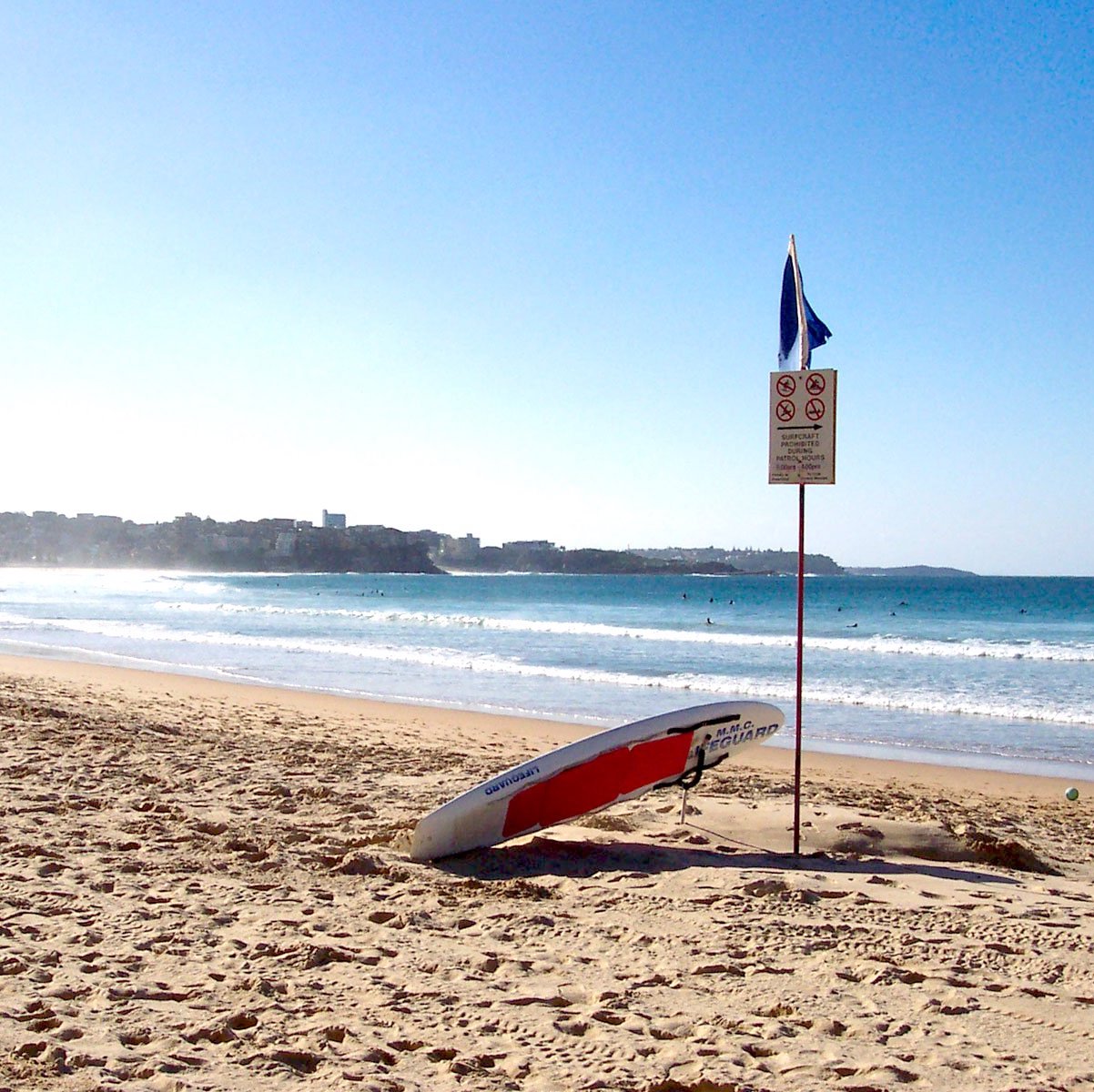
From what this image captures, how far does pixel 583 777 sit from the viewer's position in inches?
249

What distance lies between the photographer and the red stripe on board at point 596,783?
615cm

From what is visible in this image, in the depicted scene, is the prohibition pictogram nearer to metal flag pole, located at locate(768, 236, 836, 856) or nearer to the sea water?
metal flag pole, located at locate(768, 236, 836, 856)

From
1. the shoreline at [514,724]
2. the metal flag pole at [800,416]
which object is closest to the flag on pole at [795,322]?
the metal flag pole at [800,416]

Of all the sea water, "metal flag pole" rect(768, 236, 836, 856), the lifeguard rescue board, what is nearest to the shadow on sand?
the lifeguard rescue board

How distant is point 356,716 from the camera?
1352 centimetres

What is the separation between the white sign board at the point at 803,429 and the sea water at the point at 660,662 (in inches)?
275

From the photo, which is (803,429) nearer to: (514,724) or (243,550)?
(514,724)

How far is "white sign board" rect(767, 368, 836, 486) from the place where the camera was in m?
5.72

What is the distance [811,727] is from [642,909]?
31.6 feet

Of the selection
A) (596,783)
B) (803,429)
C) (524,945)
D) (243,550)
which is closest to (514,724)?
(596,783)

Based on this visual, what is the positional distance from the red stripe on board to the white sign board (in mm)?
1894

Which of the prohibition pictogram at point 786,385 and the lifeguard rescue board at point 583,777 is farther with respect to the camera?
the lifeguard rescue board at point 583,777

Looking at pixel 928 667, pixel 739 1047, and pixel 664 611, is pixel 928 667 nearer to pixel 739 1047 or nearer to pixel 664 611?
pixel 739 1047

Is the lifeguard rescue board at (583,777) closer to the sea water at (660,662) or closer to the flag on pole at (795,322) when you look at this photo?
the flag on pole at (795,322)
